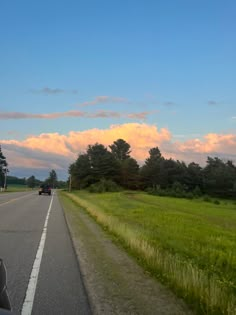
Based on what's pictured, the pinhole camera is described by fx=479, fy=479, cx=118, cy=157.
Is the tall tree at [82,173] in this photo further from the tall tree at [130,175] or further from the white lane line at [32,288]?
the white lane line at [32,288]

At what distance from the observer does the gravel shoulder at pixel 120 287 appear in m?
7.08

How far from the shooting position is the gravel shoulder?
279 inches

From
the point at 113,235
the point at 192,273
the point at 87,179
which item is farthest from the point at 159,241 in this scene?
the point at 87,179

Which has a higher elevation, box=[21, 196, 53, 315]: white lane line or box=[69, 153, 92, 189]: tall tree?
box=[69, 153, 92, 189]: tall tree

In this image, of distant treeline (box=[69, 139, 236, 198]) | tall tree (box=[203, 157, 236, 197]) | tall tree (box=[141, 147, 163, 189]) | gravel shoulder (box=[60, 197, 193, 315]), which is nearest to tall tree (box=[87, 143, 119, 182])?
distant treeline (box=[69, 139, 236, 198])

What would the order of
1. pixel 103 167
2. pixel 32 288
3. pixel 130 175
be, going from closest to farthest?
pixel 32 288
pixel 103 167
pixel 130 175

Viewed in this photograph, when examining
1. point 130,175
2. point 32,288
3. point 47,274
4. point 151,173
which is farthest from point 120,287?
point 151,173

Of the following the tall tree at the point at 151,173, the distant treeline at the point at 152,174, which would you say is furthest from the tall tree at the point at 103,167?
the tall tree at the point at 151,173

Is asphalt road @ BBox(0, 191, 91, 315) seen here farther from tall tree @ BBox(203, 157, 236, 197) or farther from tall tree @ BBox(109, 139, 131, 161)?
tall tree @ BBox(109, 139, 131, 161)

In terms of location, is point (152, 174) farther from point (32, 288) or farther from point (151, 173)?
point (32, 288)

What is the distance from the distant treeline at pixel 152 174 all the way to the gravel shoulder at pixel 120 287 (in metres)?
110

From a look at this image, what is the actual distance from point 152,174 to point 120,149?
28139 mm

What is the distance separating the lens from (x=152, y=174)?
153250 mm

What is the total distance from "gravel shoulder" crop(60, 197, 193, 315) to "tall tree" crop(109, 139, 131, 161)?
163 metres
